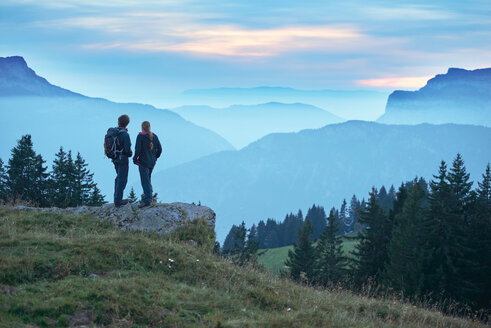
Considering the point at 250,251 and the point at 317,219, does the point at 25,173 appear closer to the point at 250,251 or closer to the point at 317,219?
the point at 250,251

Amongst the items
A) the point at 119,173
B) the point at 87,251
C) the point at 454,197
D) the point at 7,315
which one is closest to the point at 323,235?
the point at 454,197

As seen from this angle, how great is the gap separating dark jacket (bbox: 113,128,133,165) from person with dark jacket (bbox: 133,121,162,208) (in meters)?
0.31

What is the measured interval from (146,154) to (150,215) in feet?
6.99

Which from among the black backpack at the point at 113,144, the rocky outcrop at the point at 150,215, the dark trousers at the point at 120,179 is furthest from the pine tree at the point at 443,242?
the black backpack at the point at 113,144

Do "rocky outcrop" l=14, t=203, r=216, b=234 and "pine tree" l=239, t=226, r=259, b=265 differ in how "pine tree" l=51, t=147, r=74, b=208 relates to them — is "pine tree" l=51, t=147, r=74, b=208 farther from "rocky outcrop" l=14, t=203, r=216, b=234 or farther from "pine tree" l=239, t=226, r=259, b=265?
"rocky outcrop" l=14, t=203, r=216, b=234

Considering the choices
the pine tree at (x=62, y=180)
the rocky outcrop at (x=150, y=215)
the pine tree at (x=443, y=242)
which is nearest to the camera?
the rocky outcrop at (x=150, y=215)

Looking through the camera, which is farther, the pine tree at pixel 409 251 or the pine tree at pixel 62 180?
the pine tree at pixel 62 180

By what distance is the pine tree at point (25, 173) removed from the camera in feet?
138

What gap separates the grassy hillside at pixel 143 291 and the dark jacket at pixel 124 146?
2540 mm

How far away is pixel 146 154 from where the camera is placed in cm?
1512

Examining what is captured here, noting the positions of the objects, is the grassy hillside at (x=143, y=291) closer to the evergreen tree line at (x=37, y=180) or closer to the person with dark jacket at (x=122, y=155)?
the person with dark jacket at (x=122, y=155)

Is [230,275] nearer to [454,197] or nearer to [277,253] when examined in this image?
[454,197]

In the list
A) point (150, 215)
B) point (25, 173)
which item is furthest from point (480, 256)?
point (25, 173)

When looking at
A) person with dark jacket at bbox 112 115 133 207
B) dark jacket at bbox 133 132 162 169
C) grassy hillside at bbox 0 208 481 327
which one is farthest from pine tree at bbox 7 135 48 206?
grassy hillside at bbox 0 208 481 327
